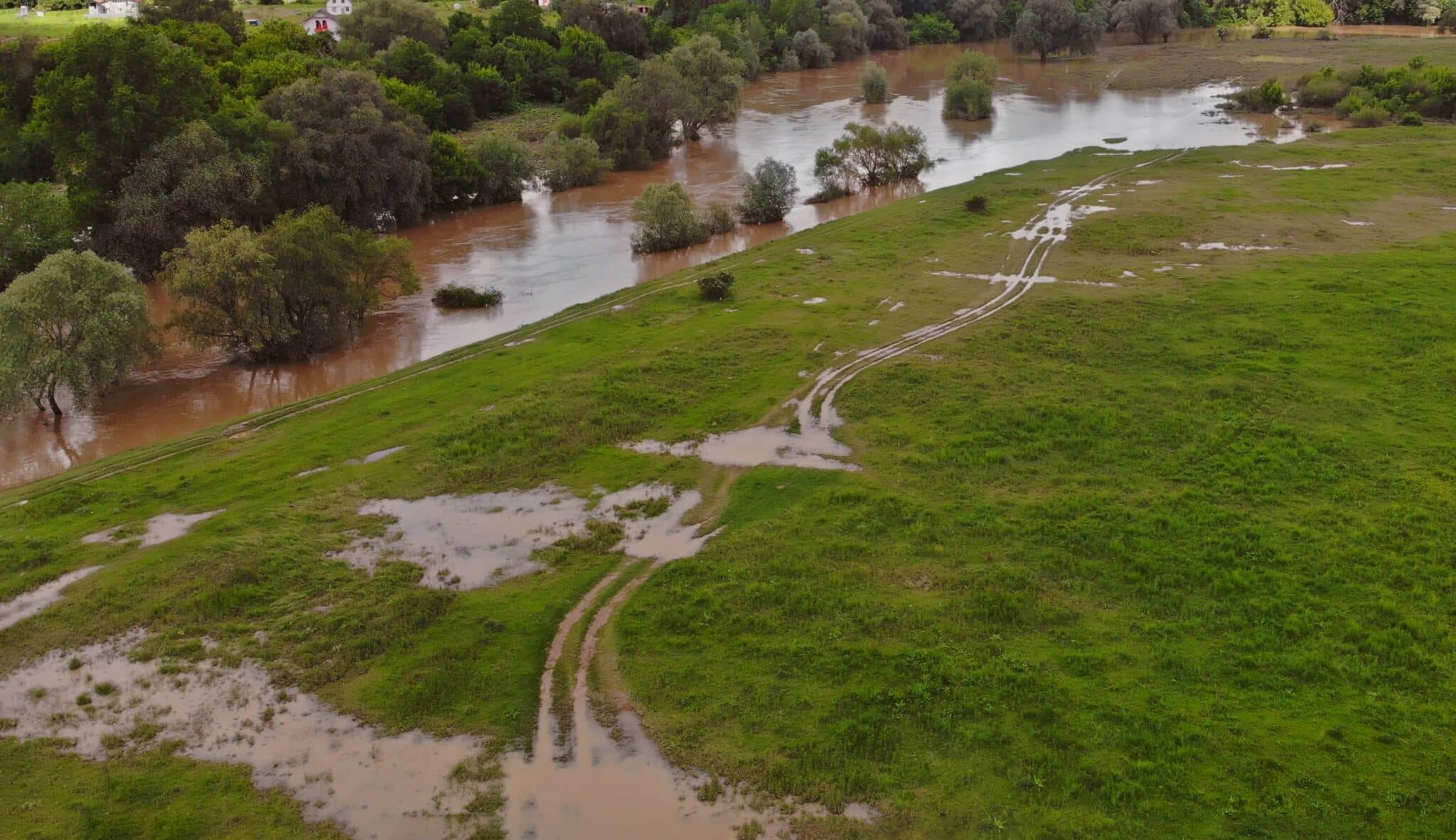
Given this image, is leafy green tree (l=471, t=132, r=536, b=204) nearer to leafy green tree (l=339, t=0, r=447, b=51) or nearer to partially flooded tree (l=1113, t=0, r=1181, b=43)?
leafy green tree (l=339, t=0, r=447, b=51)

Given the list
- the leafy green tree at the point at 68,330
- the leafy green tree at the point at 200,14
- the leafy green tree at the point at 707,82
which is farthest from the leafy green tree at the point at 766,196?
the leafy green tree at the point at 200,14

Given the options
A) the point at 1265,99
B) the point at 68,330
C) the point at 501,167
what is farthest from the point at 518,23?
the point at 68,330

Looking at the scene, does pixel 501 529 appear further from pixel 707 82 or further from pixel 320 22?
pixel 320 22

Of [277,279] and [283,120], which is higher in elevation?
[283,120]

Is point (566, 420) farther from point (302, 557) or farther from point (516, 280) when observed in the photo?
point (516, 280)

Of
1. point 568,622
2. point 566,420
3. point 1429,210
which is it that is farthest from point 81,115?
point 1429,210

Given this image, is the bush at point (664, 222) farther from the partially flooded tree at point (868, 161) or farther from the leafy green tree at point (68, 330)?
the leafy green tree at point (68, 330)

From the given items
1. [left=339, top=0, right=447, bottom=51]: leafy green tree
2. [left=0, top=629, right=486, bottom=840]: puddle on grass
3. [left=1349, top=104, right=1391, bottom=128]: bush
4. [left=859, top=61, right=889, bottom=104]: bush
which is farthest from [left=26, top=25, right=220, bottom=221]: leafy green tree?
[left=1349, top=104, right=1391, bottom=128]: bush
